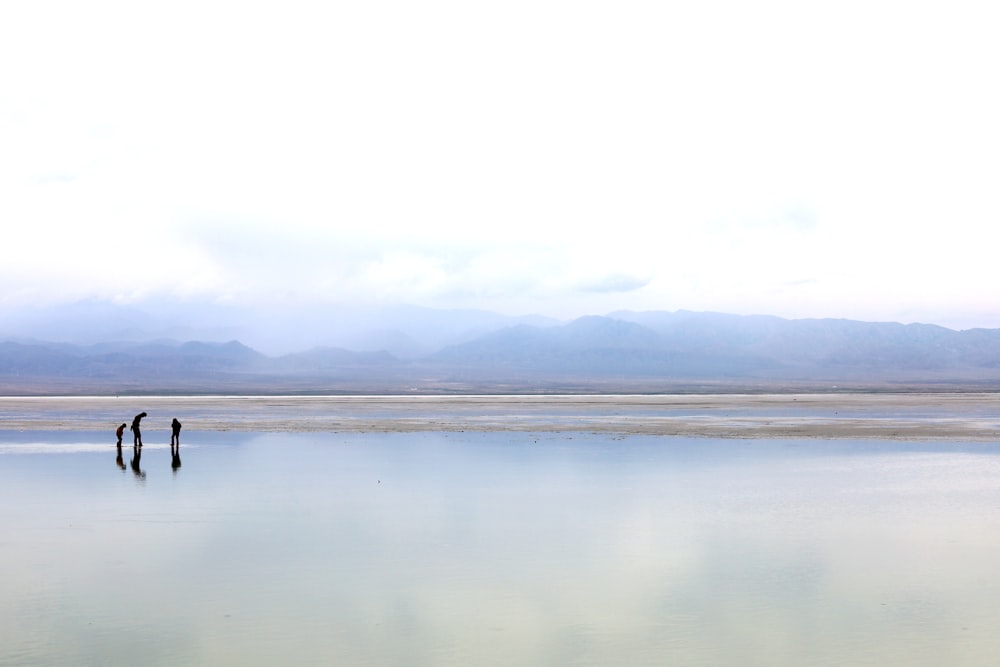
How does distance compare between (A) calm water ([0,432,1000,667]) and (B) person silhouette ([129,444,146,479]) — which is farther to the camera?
(B) person silhouette ([129,444,146,479])

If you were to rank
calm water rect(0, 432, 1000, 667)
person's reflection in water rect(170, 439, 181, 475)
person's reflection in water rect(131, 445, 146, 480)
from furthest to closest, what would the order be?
1. person's reflection in water rect(170, 439, 181, 475)
2. person's reflection in water rect(131, 445, 146, 480)
3. calm water rect(0, 432, 1000, 667)

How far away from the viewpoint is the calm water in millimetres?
12195

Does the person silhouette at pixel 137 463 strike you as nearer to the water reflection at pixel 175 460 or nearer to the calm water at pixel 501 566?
the calm water at pixel 501 566

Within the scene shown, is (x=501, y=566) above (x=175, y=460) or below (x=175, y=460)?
below

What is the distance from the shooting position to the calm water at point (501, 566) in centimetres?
1220

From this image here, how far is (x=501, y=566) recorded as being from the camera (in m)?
16.6

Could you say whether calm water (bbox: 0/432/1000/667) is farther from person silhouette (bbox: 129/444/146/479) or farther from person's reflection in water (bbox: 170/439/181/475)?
person's reflection in water (bbox: 170/439/181/475)

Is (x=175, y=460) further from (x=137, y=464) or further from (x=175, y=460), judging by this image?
(x=137, y=464)

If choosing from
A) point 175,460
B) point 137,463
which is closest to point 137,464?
point 137,463

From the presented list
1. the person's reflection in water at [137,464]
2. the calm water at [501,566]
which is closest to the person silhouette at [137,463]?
the person's reflection in water at [137,464]

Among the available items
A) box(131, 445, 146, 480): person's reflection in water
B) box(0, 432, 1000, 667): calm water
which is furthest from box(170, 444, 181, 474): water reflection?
box(0, 432, 1000, 667): calm water

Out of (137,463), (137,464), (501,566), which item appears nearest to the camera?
(501,566)

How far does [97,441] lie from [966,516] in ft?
120

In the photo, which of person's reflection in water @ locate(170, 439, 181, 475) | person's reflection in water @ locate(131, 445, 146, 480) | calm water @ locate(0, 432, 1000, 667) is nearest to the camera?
calm water @ locate(0, 432, 1000, 667)
